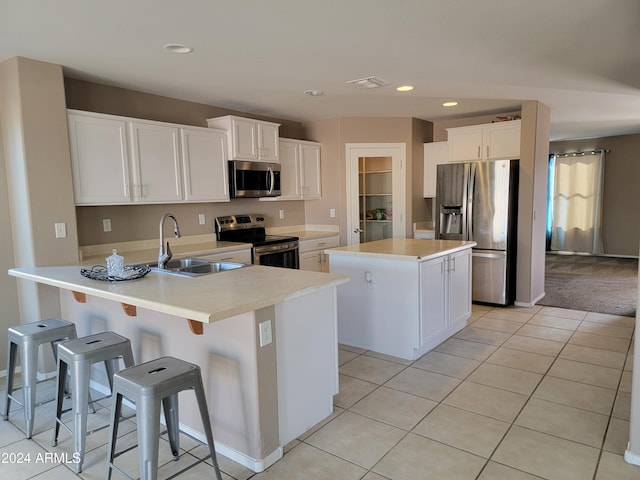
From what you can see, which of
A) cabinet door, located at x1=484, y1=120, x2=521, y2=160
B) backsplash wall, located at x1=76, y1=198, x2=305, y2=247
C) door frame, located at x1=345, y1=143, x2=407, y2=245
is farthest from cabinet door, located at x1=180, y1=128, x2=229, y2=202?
cabinet door, located at x1=484, y1=120, x2=521, y2=160

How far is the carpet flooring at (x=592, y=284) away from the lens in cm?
501

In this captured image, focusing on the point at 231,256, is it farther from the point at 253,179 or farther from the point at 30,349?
the point at 30,349

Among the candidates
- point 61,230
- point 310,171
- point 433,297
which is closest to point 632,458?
point 433,297

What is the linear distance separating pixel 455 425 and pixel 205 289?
1.65 m

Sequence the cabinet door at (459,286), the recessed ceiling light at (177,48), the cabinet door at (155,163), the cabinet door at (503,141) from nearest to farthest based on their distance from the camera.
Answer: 1. the recessed ceiling light at (177,48)
2. the cabinet door at (155,163)
3. the cabinet door at (459,286)
4. the cabinet door at (503,141)

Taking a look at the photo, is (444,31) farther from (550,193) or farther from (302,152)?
(550,193)

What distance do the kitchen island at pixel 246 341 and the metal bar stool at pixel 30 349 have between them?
0.32 m

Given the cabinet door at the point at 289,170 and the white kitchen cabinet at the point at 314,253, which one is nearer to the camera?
the white kitchen cabinet at the point at 314,253

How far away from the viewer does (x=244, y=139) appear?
457 cm

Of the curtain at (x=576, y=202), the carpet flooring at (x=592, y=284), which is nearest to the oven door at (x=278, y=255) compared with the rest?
the carpet flooring at (x=592, y=284)

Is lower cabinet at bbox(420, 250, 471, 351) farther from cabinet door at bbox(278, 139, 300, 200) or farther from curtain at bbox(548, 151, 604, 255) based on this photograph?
curtain at bbox(548, 151, 604, 255)

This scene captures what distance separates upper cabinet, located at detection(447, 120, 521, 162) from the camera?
4.97 meters

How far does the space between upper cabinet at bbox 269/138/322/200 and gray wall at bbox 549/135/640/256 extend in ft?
19.6

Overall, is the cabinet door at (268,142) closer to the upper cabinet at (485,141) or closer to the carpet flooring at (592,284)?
the upper cabinet at (485,141)
